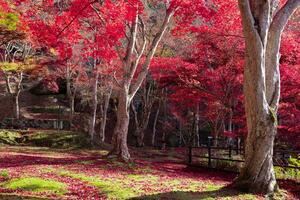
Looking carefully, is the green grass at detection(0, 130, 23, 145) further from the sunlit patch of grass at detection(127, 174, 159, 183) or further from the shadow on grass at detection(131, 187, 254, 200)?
the shadow on grass at detection(131, 187, 254, 200)

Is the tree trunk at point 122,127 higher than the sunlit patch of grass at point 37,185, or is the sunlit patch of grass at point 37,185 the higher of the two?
the tree trunk at point 122,127

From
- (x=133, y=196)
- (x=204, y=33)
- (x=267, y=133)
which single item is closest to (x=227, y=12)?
(x=204, y=33)

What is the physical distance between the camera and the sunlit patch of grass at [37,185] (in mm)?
8273

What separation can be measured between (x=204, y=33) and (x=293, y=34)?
4.15 m

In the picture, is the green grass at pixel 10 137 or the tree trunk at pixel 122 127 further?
the green grass at pixel 10 137

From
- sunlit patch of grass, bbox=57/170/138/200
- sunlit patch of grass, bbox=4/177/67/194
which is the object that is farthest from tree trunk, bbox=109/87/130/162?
sunlit patch of grass, bbox=4/177/67/194

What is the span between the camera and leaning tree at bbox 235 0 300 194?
322 inches

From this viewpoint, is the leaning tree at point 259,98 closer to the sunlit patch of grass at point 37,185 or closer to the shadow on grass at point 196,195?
the shadow on grass at point 196,195

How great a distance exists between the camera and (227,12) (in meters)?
16.9

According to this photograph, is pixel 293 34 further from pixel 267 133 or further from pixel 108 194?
pixel 108 194

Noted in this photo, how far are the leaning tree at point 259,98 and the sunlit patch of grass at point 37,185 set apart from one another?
4.25 meters

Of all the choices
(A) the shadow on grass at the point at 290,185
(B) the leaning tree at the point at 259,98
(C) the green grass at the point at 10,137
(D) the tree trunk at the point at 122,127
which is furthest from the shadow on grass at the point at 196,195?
(C) the green grass at the point at 10,137

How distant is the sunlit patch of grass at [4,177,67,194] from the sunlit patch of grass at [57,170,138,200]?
0.88 m

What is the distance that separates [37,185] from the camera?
861 centimetres
